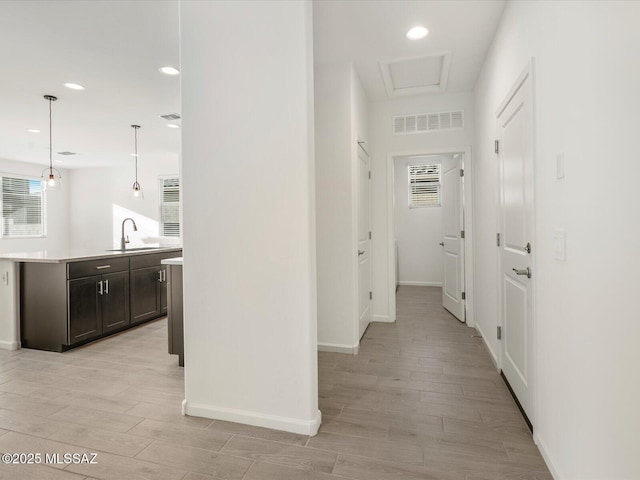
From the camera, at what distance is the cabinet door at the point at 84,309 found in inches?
138

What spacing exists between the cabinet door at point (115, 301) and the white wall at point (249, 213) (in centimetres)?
225

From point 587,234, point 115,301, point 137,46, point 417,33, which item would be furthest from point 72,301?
point 587,234

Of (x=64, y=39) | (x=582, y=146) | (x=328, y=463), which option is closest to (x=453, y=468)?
(x=328, y=463)

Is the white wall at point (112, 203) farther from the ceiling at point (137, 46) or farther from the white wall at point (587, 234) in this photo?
the white wall at point (587, 234)

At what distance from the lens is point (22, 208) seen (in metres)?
7.68

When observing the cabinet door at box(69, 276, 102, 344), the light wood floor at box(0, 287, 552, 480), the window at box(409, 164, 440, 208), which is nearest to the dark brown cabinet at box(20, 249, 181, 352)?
the cabinet door at box(69, 276, 102, 344)

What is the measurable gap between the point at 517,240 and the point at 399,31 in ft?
6.26

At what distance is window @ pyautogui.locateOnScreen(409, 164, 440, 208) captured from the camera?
7.12 metres

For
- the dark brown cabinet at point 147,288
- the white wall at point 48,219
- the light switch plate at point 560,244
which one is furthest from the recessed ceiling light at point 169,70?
the white wall at point 48,219

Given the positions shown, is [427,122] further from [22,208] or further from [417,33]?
[22,208]

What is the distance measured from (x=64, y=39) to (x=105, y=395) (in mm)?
2870

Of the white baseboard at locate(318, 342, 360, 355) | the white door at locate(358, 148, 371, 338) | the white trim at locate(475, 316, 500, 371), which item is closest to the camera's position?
the white trim at locate(475, 316, 500, 371)

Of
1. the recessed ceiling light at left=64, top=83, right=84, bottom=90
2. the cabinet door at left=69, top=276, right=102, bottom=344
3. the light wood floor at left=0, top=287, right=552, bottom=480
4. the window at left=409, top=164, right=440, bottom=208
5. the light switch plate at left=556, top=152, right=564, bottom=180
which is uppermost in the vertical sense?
the recessed ceiling light at left=64, top=83, right=84, bottom=90

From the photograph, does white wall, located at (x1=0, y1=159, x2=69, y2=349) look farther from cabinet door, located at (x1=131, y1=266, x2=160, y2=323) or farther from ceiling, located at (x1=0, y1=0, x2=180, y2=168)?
cabinet door, located at (x1=131, y1=266, x2=160, y2=323)
